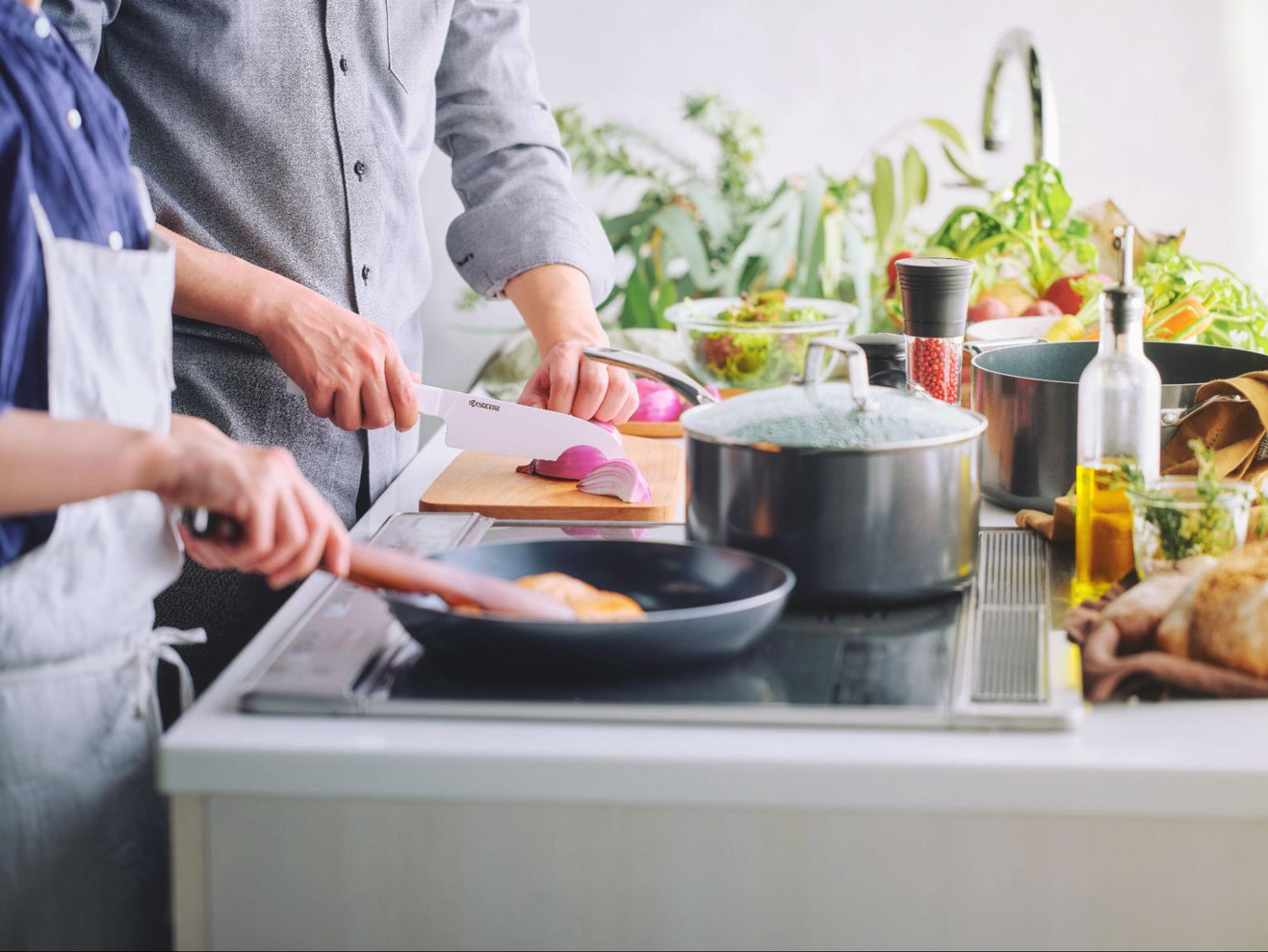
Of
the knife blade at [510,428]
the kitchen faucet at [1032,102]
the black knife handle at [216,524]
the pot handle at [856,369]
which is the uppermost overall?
the kitchen faucet at [1032,102]

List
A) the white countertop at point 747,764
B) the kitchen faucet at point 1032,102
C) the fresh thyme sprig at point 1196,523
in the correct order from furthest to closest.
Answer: the kitchen faucet at point 1032,102 < the fresh thyme sprig at point 1196,523 < the white countertop at point 747,764

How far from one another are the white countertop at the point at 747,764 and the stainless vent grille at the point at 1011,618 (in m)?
0.04

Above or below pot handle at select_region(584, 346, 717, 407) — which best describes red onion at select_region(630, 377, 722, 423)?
below

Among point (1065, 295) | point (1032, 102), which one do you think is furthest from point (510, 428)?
point (1032, 102)

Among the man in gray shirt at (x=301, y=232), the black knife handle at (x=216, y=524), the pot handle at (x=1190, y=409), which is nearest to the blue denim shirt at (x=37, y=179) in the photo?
the black knife handle at (x=216, y=524)

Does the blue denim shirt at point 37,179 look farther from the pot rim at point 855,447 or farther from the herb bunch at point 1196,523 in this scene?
the herb bunch at point 1196,523

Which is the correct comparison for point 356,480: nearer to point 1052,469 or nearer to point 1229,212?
point 1052,469

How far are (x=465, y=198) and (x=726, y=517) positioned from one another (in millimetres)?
966

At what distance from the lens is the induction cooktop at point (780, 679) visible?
746 millimetres

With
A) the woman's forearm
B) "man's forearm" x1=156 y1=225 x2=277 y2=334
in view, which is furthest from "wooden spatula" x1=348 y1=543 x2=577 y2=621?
"man's forearm" x1=156 y1=225 x2=277 y2=334

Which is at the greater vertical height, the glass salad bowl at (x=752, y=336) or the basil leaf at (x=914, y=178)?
the basil leaf at (x=914, y=178)

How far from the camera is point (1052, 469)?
3.91 ft

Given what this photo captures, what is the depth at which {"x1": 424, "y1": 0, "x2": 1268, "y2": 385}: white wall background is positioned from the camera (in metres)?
3.21

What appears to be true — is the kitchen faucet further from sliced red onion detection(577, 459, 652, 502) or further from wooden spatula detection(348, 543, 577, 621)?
wooden spatula detection(348, 543, 577, 621)
